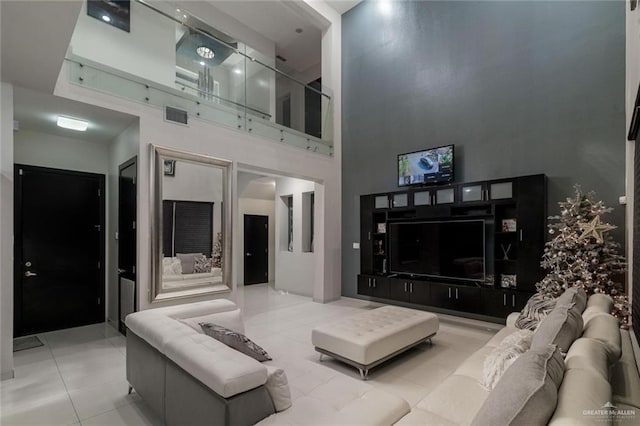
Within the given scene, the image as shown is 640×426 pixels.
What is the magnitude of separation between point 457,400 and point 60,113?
5.17 metres

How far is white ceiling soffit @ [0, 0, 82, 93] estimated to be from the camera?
206cm

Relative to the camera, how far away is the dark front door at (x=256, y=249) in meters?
8.91

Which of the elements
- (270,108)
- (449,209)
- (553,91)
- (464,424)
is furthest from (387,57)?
(464,424)

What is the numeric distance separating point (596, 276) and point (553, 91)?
2687 mm

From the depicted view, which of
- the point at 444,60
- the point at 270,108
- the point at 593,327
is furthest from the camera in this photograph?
the point at 270,108

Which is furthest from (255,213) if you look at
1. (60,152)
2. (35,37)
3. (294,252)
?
(35,37)

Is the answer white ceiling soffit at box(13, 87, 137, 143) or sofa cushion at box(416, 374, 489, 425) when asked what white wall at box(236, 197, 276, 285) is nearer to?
white ceiling soffit at box(13, 87, 137, 143)

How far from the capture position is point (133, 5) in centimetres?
480

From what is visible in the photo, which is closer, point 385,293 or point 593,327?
point 593,327

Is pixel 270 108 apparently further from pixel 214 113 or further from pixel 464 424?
pixel 464 424

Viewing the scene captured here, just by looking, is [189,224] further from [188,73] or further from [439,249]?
[439,249]

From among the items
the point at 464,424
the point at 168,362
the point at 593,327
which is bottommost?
the point at 464,424

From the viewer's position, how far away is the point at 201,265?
4758 mm

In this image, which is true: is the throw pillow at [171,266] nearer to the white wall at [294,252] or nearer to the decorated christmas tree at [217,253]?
the decorated christmas tree at [217,253]
